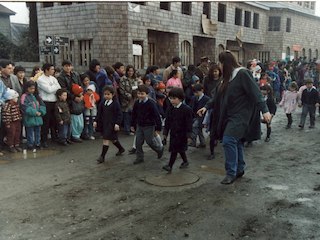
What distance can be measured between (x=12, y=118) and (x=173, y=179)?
3655 mm

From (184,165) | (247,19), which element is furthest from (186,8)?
(184,165)

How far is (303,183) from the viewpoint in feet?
16.7

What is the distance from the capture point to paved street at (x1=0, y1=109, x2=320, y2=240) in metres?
3.57

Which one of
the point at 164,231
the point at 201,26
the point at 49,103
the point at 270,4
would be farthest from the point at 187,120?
the point at 270,4

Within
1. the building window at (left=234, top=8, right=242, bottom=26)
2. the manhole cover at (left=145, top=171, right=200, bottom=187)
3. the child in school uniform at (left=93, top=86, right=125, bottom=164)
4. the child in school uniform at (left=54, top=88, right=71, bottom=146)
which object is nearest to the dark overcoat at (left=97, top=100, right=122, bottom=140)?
the child in school uniform at (left=93, top=86, right=125, bottom=164)

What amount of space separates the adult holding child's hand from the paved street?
50 cm

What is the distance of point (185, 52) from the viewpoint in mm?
20016

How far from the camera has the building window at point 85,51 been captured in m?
15.8

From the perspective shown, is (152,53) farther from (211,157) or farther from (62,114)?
(211,157)

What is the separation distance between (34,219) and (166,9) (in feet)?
52.8

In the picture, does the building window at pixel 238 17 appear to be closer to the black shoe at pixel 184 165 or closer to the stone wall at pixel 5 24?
the stone wall at pixel 5 24

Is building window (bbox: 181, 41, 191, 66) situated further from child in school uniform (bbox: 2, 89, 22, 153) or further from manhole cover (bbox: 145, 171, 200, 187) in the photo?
manhole cover (bbox: 145, 171, 200, 187)

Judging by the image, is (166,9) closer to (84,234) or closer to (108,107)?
(108,107)

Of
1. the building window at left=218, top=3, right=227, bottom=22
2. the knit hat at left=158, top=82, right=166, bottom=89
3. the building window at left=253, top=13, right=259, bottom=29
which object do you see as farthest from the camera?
the building window at left=253, top=13, right=259, bottom=29
